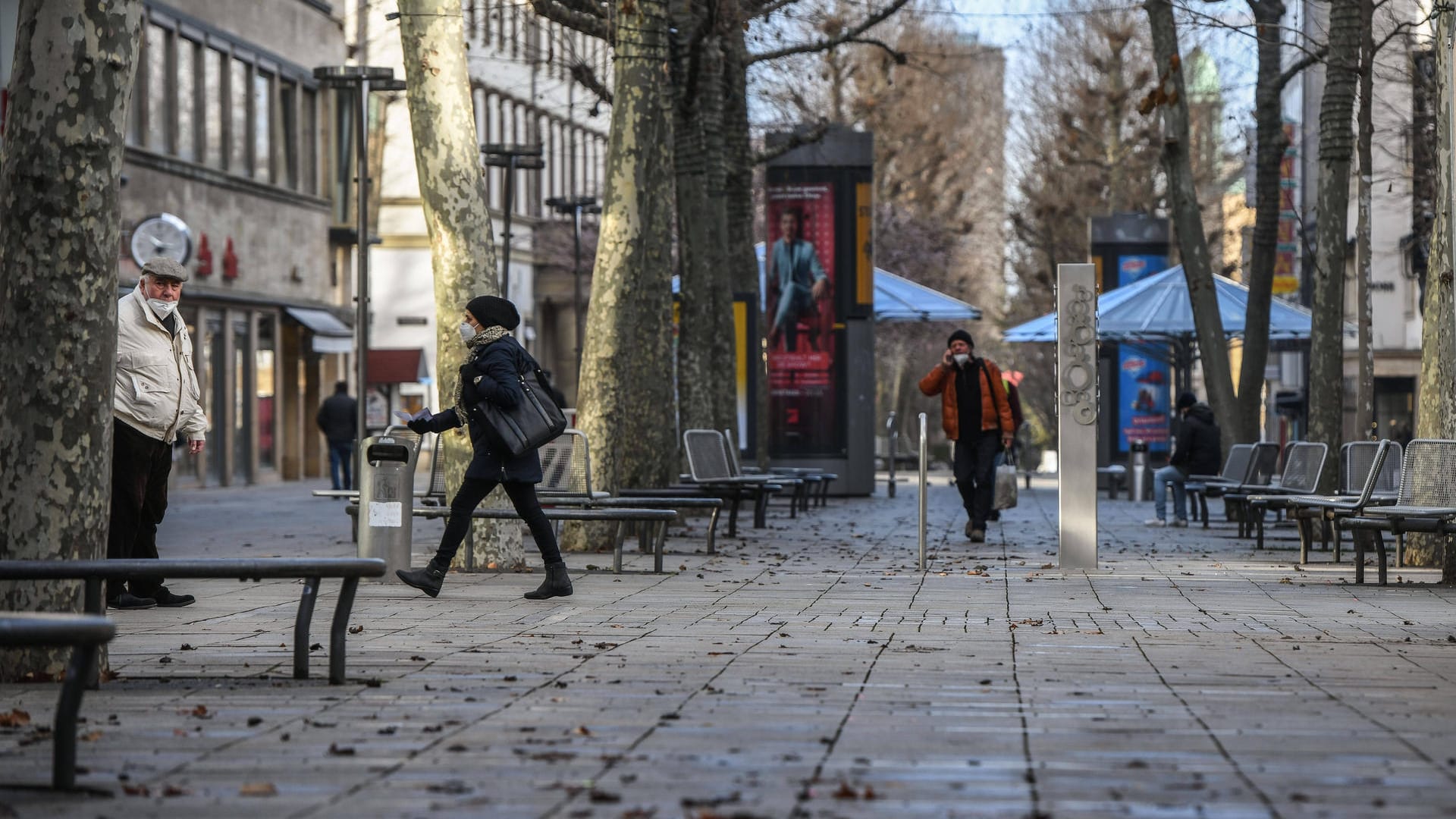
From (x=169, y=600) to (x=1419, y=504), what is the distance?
26.2 feet

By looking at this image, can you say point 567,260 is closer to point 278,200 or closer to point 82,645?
point 278,200

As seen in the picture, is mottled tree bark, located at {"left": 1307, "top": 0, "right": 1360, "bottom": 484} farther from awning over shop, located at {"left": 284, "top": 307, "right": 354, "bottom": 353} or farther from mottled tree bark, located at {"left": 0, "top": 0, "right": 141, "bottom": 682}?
awning over shop, located at {"left": 284, "top": 307, "right": 354, "bottom": 353}

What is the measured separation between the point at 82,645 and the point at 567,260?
62860 millimetres

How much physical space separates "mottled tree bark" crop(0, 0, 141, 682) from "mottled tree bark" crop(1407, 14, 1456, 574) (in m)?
9.77

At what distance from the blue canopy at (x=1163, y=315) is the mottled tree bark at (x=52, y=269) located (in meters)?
22.6

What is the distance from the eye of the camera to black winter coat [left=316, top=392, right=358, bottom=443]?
35344mm

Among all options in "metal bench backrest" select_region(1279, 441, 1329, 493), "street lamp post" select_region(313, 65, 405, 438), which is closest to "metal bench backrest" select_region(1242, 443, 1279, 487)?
"metal bench backrest" select_region(1279, 441, 1329, 493)

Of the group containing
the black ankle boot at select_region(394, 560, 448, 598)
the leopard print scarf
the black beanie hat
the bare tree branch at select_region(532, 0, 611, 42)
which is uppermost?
the bare tree branch at select_region(532, 0, 611, 42)

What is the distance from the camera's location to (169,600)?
12336 millimetres

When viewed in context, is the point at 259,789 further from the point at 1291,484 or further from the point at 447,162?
the point at 1291,484

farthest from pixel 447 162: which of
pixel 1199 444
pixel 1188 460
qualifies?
pixel 1199 444

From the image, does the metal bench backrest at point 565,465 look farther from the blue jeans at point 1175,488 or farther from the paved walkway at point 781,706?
the blue jeans at point 1175,488

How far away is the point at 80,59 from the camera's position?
8344mm

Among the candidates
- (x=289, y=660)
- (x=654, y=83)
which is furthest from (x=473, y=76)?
(x=289, y=660)
